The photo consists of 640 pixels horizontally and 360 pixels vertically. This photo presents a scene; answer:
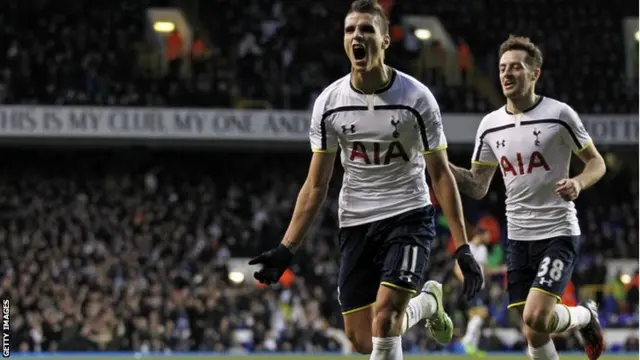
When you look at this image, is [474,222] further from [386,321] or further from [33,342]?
[386,321]

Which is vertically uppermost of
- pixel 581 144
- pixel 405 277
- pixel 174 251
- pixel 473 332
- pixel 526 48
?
pixel 526 48

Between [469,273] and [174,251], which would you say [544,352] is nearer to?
[469,273]

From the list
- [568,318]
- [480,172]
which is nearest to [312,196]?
[480,172]

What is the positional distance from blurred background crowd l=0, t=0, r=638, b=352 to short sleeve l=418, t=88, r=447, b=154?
1201 cm

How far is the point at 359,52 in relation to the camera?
291 inches

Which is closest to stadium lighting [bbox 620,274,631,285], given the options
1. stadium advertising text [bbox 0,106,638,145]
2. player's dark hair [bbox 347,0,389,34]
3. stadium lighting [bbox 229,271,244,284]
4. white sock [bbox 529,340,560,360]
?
stadium advertising text [bbox 0,106,638,145]

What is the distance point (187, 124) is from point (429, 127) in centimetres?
1838

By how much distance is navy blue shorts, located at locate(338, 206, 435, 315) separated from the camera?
7.46m

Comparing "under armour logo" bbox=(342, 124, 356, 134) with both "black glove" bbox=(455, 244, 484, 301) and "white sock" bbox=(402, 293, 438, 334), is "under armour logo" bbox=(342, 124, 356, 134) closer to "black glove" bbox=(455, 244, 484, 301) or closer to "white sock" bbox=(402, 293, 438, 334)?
"black glove" bbox=(455, 244, 484, 301)

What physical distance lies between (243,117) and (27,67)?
4.31m

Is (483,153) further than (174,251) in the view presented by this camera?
No

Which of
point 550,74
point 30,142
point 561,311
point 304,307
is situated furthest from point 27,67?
point 561,311

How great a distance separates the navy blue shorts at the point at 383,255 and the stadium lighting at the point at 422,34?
21.9 m

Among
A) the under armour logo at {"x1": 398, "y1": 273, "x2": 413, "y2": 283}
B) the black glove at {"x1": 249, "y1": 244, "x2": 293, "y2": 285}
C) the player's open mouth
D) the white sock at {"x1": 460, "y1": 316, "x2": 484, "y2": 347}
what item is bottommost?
the white sock at {"x1": 460, "y1": 316, "x2": 484, "y2": 347}
